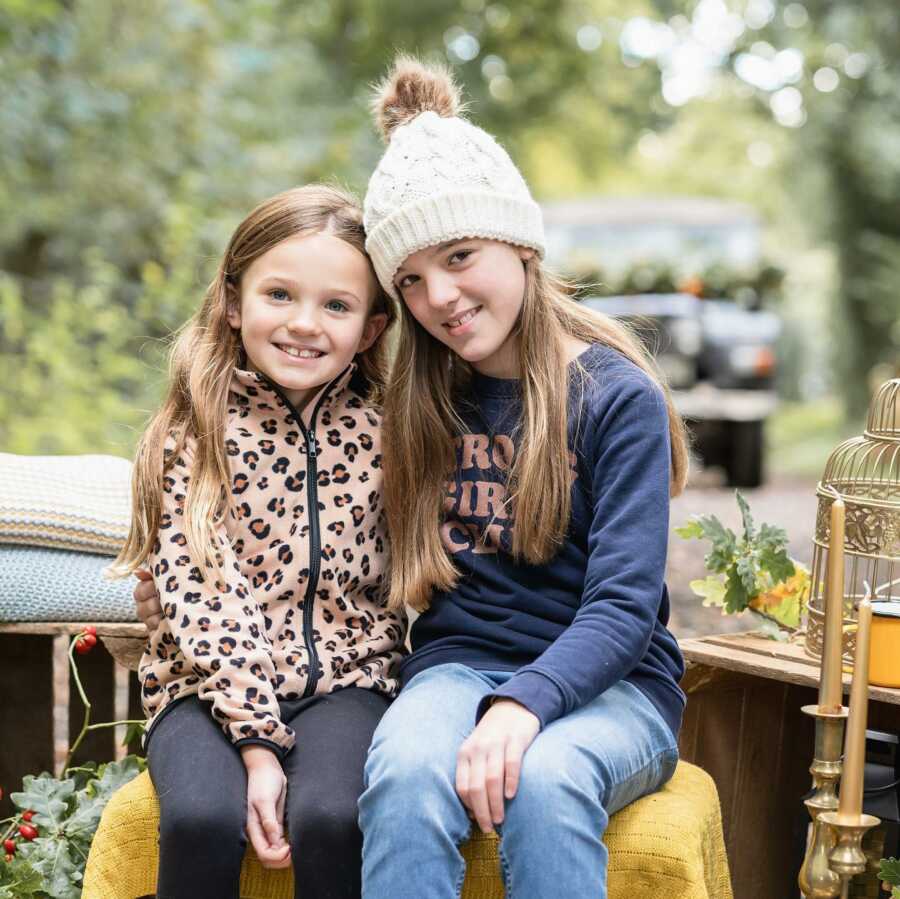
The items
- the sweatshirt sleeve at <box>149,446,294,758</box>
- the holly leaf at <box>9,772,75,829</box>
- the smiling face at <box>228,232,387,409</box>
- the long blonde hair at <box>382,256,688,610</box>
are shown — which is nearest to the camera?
the sweatshirt sleeve at <box>149,446,294,758</box>

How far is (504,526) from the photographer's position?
216 cm

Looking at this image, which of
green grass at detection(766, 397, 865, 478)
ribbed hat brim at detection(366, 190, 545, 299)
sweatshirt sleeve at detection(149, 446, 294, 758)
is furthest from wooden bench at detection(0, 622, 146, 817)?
green grass at detection(766, 397, 865, 478)

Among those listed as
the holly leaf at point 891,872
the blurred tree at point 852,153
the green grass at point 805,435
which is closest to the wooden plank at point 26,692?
the holly leaf at point 891,872

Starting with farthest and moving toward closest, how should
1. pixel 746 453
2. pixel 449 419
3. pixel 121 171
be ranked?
1. pixel 746 453
2. pixel 121 171
3. pixel 449 419

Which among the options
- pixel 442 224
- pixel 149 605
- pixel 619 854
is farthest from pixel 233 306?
pixel 619 854

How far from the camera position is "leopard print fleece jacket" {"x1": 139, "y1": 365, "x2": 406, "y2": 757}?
2037 millimetres

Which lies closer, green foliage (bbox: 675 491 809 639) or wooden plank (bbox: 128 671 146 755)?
green foliage (bbox: 675 491 809 639)

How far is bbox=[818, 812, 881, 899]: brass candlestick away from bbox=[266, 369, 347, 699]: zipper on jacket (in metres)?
0.90

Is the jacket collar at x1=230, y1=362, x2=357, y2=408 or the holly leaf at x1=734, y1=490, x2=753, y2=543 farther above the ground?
the jacket collar at x1=230, y1=362, x2=357, y2=408

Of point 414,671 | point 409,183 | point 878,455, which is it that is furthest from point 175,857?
point 878,455

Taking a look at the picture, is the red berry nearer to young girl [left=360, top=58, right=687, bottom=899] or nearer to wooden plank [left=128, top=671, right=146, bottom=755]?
wooden plank [left=128, top=671, right=146, bottom=755]

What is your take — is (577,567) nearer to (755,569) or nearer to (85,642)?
(755,569)

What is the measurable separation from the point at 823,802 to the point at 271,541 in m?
1.01

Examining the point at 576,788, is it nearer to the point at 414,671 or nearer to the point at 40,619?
the point at 414,671
